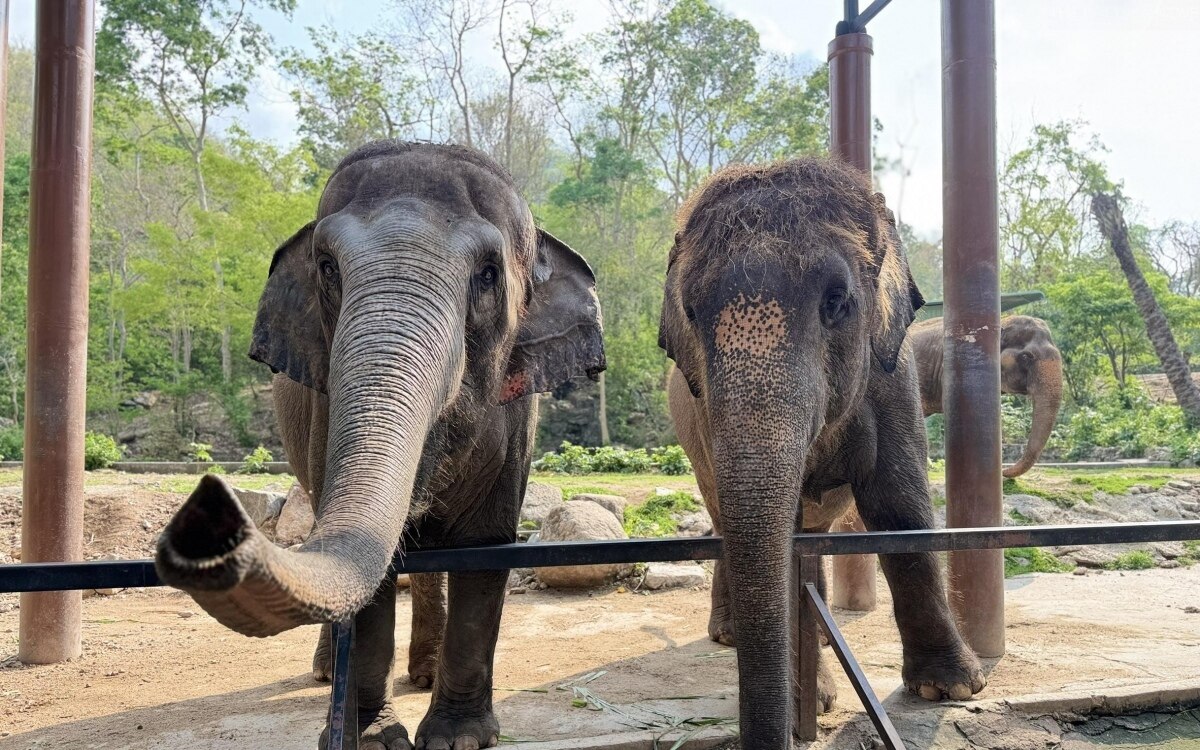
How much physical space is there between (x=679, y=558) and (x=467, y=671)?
1.19m

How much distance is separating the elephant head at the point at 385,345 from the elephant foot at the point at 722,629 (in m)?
2.72

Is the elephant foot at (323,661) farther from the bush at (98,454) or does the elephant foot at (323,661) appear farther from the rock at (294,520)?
the bush at (98,454)

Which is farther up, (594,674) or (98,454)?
(98,454)

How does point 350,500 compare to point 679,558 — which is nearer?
point 350,500

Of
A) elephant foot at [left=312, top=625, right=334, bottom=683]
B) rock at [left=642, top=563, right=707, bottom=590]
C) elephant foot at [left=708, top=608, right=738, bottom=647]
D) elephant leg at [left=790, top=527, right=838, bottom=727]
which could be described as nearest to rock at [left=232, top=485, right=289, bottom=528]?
rock at [left=642, top=563, right=707, bottom=590]

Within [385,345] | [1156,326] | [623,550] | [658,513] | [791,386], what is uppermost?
[1156,326]

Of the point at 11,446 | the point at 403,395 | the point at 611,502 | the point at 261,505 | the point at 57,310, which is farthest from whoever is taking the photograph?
the point at 11,446

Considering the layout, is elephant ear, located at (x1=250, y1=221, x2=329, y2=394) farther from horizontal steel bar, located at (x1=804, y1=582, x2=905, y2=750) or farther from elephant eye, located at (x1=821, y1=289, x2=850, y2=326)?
horizontal steel bar, located at (x1=804, y1=582, x2=905, y2=750)

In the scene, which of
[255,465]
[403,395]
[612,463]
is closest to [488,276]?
[403,395]

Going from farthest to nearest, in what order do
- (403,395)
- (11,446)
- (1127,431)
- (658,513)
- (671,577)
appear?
(11,446) → (1127,431) → (658,513) → (671,577) → (403,395)

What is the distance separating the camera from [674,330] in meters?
3.95

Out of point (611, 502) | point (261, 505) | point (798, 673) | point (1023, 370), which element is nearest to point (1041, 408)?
point (1023, 370)

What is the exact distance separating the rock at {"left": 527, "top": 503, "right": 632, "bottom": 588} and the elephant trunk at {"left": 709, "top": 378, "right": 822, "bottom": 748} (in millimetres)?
4866

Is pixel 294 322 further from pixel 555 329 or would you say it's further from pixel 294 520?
pixel 294 520
